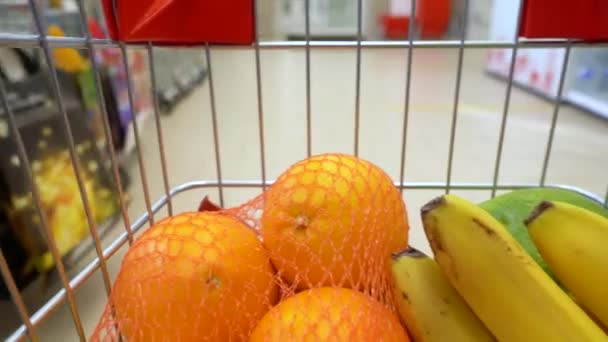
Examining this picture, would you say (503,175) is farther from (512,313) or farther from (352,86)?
(352,86)

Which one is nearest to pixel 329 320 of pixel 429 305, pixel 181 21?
pixel 429 305

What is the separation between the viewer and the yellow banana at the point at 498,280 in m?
0.24

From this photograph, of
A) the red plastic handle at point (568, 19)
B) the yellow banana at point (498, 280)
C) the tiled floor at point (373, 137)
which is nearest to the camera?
the yellow banana at point (498, 280)

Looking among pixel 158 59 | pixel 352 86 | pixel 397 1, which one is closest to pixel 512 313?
pixel 352 86

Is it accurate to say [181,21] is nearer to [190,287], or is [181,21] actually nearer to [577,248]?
[190,287]

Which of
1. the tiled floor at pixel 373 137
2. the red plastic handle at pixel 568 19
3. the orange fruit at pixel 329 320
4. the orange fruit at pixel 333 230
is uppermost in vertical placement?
the red plastic handle at pixel 568 19

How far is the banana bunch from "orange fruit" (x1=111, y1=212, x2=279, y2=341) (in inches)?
4.3

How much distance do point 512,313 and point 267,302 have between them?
17 cm

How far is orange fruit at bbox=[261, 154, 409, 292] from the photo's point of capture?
1.11ft

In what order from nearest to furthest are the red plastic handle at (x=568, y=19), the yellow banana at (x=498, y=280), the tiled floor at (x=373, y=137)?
1. the yellow banana at (x=498, y=280)
2. the red plastic handle at (x=568, y=19)
3. the tiled floor at (x=373, y=137)

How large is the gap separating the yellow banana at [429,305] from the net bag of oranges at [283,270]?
2 centimetres

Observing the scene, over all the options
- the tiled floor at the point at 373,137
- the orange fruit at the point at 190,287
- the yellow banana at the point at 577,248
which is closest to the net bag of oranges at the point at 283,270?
the orange fruit at the point at 190,287

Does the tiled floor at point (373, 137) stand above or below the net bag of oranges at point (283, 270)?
below

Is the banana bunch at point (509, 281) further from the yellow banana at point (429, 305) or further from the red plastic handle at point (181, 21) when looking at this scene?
the red plastic handle at point (181, 21)
